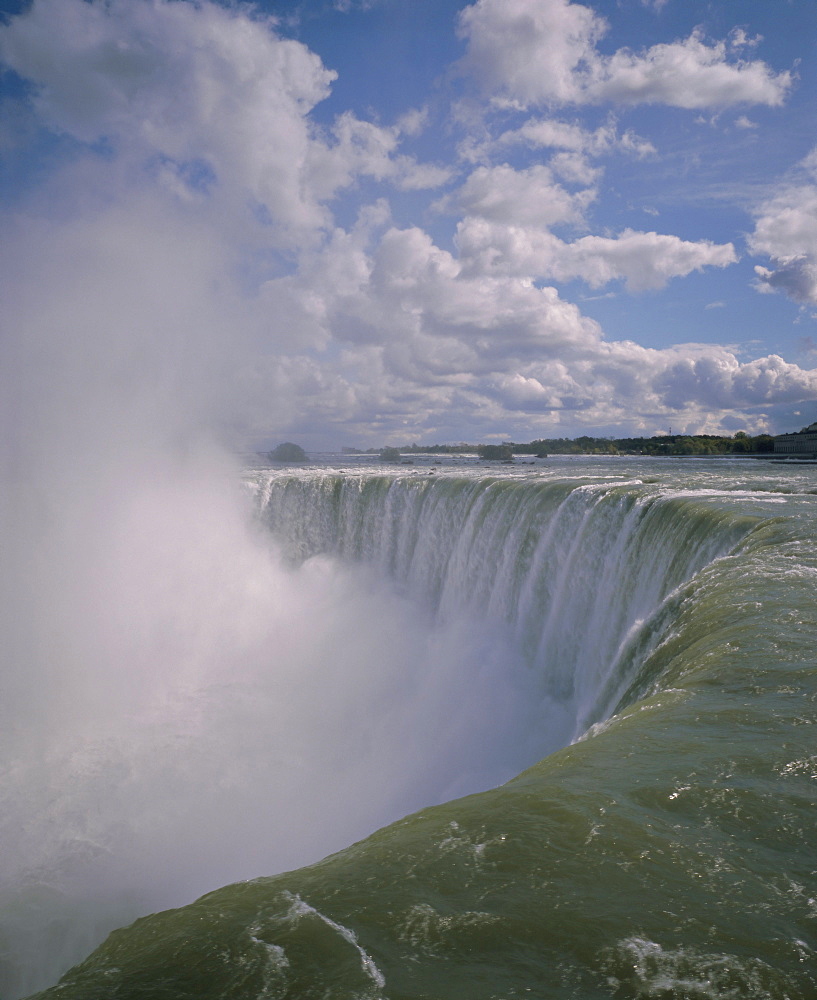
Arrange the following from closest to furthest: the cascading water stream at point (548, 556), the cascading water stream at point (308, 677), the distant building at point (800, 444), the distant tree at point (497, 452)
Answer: the cascading water stream at point (308, 677), the cascading water stream at point (548, 556), the distant building at point (800, 444), the distant tree at point (497, 452)

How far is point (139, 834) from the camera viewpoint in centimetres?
892

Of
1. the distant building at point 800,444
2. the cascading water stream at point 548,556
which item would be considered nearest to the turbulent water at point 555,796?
the cascading water stream at point 548,556

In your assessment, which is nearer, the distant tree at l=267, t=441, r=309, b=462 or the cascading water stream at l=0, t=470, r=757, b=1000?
the cascading water stream at l=0, t=470, r=757, b=1000

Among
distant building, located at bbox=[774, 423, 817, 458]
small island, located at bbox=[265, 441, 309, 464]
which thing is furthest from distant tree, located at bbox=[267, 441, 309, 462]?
distant building, located at bbox=[774, 423, 817, 458]

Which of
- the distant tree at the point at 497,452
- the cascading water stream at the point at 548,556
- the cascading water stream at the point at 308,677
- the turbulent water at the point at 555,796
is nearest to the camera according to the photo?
the turbulent water at the point at 555,796

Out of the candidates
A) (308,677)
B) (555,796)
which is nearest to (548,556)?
(308,677)

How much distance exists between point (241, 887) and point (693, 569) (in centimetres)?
780

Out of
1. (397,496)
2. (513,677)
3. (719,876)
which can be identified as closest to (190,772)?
(513,677)

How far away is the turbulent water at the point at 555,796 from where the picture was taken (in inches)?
86.2

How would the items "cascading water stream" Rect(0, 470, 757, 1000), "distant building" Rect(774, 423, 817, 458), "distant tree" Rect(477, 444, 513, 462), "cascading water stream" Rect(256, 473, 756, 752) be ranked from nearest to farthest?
"cascading water stream" Rect(0, 470, 757, 1000) → "cascading water stream" Rect(256, 473, 756, 752) → "distant building" Rect(774, 423, 817, 458) → "distant tree" Rect(477, 444, 513, 462)

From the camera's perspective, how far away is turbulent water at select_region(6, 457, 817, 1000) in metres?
2.19

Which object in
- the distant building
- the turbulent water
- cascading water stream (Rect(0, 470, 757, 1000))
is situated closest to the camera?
the turbulent water

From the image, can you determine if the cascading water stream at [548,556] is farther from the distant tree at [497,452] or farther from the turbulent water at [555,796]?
the distant tree at [497,452]

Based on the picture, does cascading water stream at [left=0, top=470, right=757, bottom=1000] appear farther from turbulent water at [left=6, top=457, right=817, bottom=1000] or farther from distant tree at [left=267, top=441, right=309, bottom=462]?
distant tree at [left=267, top=441, right=309, bottom=462]
